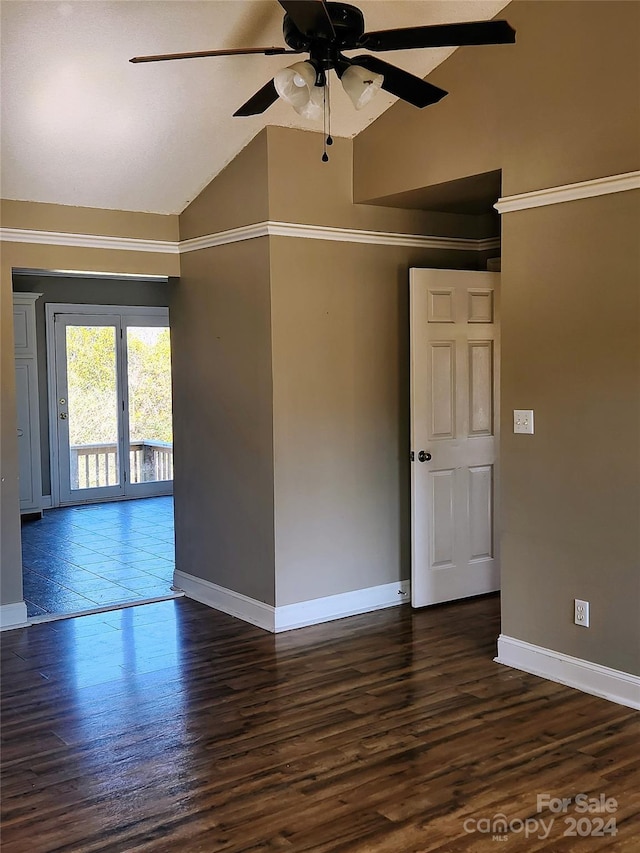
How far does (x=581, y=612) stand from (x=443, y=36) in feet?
8.10

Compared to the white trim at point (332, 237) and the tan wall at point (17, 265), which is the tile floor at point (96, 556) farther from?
the white trim at point (332, 237)

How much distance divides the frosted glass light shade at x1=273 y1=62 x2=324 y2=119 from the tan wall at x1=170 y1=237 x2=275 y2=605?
1.59m

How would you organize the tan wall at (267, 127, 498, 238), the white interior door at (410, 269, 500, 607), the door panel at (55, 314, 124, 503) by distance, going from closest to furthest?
the tan wall at (267, 127, 498, 238) → the white interior door at (410, 269, 500, 607) → the door panel at (55, 314, 124, 503)

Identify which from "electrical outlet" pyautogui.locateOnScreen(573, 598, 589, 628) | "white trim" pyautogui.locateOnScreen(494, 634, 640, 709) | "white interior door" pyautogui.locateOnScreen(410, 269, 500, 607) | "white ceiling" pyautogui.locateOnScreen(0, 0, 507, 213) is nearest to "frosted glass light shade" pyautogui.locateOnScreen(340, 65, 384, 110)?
"white ceiling" pyautogui.locateOnScreen(0, 0, 507, 213)

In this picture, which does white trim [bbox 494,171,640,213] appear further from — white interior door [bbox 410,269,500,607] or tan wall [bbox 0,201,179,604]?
tan wall [bbox 0,201,179,604]

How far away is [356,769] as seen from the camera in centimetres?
312

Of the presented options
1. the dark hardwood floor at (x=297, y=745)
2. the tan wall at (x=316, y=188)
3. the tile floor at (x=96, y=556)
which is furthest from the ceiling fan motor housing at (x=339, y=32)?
the tile floor at (x=96, y=556)

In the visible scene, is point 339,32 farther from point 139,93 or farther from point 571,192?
point 139,93

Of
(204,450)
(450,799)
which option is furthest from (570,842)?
(204,450)

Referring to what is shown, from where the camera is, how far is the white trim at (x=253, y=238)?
4668 mm

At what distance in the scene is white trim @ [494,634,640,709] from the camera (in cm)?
362

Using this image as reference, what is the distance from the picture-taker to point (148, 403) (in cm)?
948

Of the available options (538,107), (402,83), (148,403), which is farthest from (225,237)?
(148,403)

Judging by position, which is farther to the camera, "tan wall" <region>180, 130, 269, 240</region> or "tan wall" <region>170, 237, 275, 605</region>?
"tan wall" <region>170, 237, 275, 605</region>
